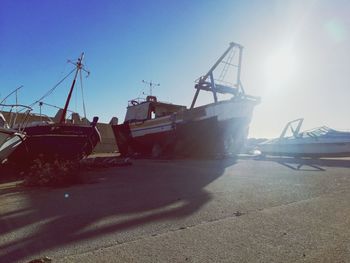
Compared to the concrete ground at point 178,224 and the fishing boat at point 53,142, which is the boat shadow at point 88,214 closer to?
the concrete ground at point 178,224

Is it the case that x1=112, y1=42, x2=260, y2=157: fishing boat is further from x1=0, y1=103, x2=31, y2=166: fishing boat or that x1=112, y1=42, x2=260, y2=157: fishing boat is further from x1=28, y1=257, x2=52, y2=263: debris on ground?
x1=28, y1=257, x2=52, y2=263: debris on ground

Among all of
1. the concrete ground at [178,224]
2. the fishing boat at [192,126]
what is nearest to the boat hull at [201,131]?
the fishing boat at [192,126]

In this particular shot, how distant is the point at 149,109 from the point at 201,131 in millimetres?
4507

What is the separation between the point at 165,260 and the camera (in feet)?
8.64

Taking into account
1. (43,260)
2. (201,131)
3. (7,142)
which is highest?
(201,131)

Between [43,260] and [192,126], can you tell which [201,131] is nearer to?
[192,126]

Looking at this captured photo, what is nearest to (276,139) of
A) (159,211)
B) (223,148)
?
(223,148)

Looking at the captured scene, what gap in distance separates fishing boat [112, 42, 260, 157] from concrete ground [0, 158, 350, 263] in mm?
8988

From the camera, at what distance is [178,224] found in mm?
3707

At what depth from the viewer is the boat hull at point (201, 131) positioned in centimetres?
1507

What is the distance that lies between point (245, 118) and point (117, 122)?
8.46 metres

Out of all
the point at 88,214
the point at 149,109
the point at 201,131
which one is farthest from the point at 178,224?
the point at 149,109

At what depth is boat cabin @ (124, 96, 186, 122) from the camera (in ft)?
61.8

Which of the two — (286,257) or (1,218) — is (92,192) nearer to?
(1,218)
